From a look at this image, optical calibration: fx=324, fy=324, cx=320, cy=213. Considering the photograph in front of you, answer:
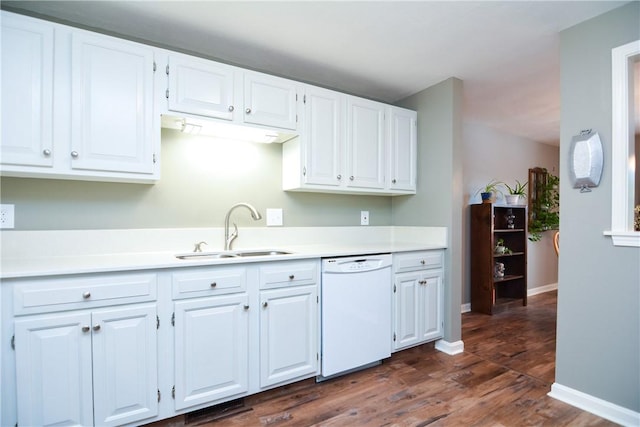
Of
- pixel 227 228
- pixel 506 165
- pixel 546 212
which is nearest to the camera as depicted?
pixel 227 228

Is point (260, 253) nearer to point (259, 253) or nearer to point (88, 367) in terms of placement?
point (259, 253)

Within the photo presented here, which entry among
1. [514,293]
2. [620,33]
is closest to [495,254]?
[514,293]

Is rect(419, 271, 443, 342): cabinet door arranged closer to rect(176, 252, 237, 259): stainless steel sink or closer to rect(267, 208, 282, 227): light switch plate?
rect(267, 208, 282, 227): light switch plate

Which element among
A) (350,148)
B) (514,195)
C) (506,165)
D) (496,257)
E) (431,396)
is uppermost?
(506,165)

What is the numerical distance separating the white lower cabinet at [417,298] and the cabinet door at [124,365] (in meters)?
1.64

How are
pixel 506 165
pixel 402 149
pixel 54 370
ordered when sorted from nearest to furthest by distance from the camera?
1. pixel 54 370
2. pixel 402 149
3. pixel 506 165

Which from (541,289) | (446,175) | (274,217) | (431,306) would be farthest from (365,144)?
(541,289)

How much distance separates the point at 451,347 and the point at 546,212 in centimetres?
Answer: 327

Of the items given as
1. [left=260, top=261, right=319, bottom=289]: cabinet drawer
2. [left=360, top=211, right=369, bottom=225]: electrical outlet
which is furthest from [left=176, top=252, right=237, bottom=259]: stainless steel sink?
[left=360, top=211, right=369, bottom=225]: electrical outlet

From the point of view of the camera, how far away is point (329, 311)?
2148 millimetres

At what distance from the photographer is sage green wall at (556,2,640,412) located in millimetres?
1741

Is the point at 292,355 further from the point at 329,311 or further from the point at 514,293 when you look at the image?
the point at 514,293

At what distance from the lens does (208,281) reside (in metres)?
1.76

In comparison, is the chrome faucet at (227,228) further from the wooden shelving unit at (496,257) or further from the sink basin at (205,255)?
the wooden shelving unit at (496,257)
